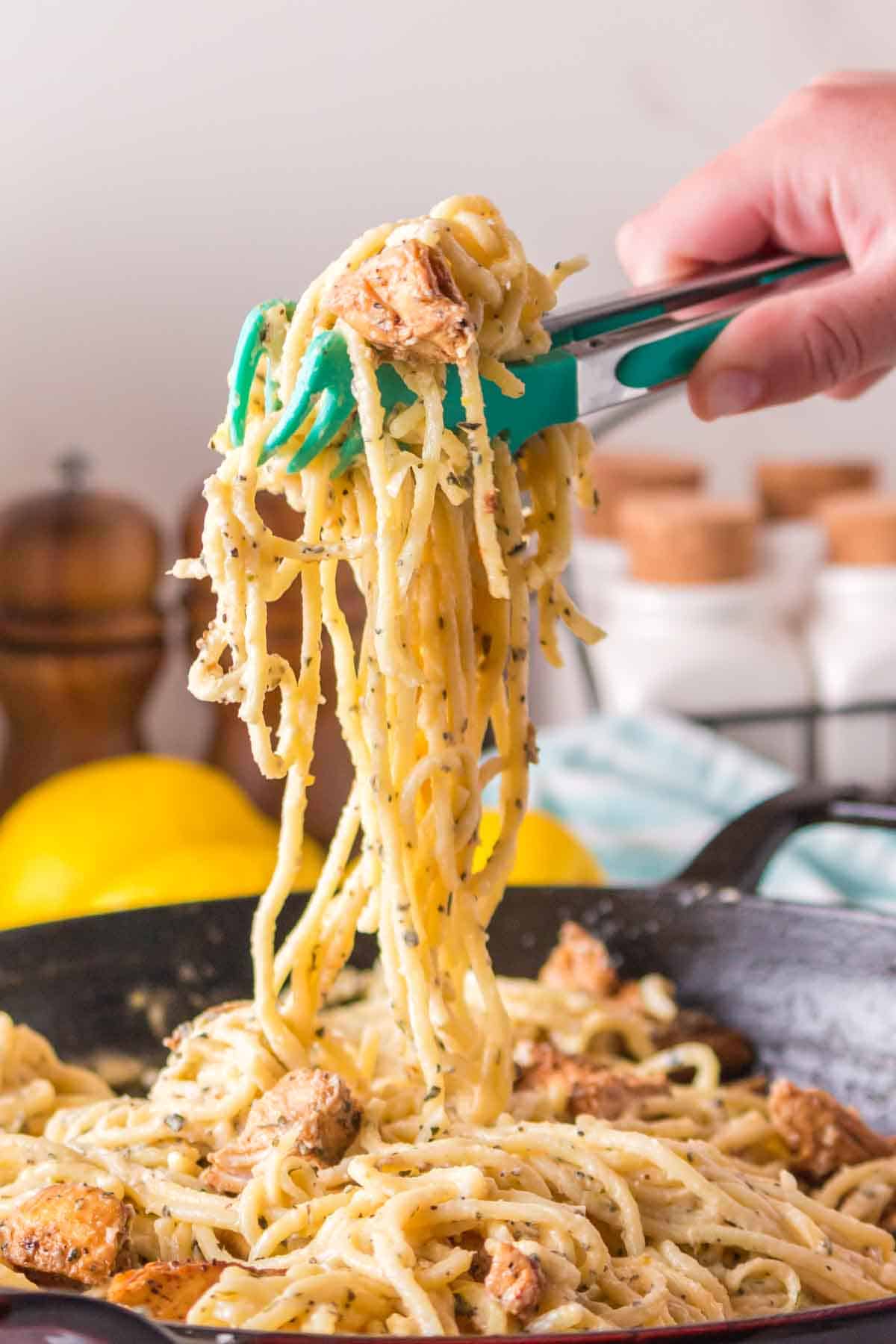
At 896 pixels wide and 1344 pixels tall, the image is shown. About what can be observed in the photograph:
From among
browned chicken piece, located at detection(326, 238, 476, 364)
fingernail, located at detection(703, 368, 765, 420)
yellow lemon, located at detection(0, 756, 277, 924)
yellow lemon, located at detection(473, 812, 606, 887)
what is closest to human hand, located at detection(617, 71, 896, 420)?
fingernail, located at detection(703, 368, 765, 420)

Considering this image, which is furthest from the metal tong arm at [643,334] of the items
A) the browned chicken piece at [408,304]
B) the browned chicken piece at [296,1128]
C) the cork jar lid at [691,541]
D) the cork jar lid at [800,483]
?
the cork jar lid at [800,483]

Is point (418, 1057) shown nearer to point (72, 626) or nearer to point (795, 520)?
point (72, 626)

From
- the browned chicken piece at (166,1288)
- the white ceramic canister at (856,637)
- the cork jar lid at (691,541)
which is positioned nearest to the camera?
the browned chicken piece at (166,1288)

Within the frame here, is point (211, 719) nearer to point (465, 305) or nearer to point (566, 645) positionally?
point (566, 645)

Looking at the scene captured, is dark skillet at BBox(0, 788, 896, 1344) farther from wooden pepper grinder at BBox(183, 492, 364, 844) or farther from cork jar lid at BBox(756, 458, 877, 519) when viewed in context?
cork jar lid at BBox(756, 458, 877, 519)

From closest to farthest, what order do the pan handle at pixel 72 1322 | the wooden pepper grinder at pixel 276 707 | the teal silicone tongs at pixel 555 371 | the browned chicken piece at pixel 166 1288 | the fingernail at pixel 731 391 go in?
1. the pan handle at pixel 72 1322
2. the browned chicken piece at pixel 166 1288
3. the teal silicone tongs at pixel 555 371
4. the fingernail at pixel 731 391
5. the wooden pepper grinder at pixel 276 707

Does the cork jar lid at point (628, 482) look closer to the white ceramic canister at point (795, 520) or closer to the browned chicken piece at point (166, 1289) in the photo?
the white ceramic canister at point (795, 520)

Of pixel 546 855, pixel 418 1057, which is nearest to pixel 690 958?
pixel 546 855
